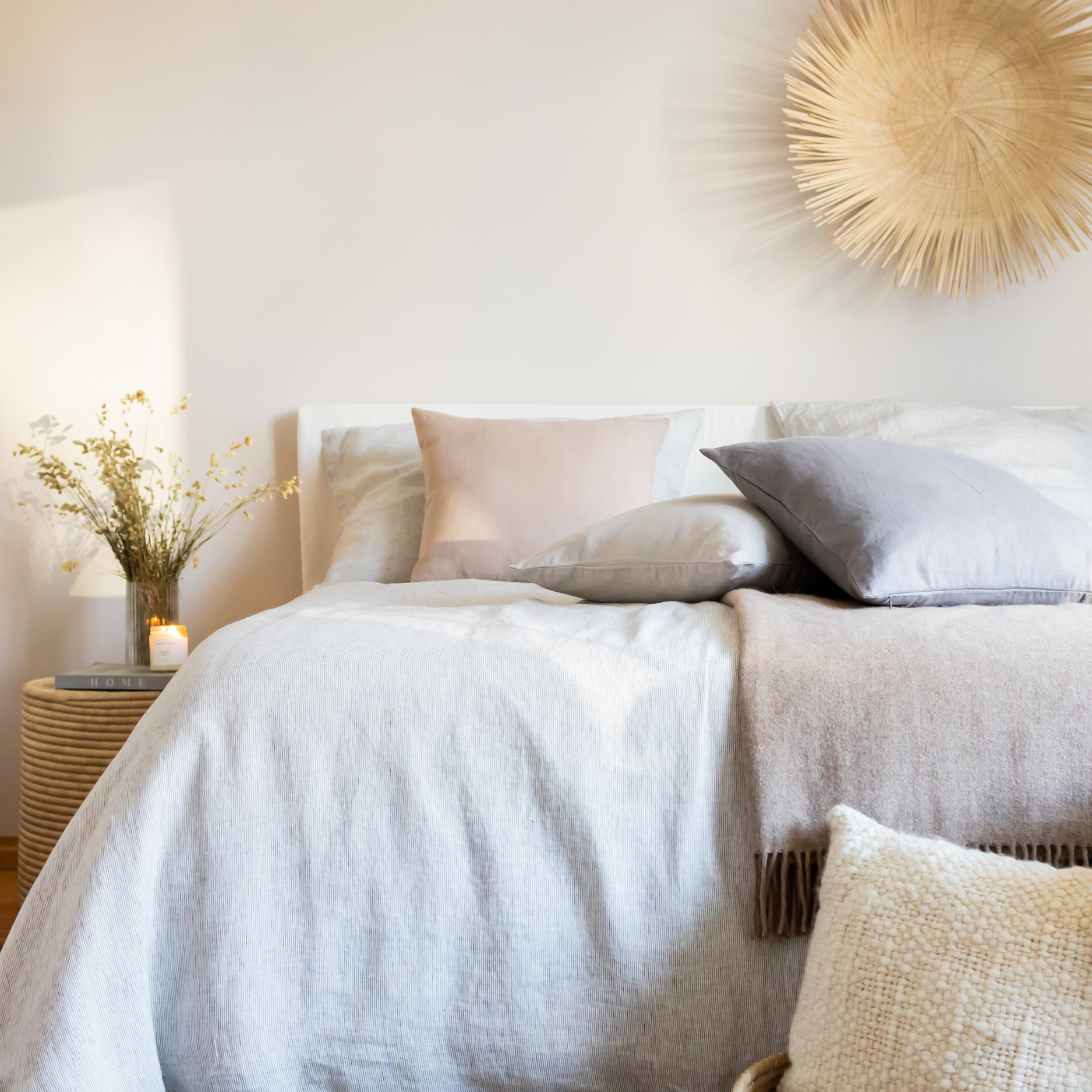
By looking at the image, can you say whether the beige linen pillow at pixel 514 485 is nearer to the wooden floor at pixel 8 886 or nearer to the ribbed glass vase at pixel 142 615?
the ribbed glass vase at pixel 142 615

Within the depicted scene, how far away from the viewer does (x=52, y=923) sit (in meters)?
0.94

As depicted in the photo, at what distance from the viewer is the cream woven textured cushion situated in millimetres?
731

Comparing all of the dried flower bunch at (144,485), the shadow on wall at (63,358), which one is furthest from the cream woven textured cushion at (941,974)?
the shadow on wall at (63,358)

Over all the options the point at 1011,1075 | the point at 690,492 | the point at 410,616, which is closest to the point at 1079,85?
the point at 690,492

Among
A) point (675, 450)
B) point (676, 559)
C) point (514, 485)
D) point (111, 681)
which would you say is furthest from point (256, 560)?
point (676, 559)

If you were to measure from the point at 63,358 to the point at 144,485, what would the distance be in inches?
15.3

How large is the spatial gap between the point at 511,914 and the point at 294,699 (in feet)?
0.99

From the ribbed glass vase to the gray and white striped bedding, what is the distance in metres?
1.31

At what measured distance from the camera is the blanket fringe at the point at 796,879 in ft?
3.01

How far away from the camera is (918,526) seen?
1.25 meters

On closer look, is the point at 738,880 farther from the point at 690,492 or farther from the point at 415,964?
the point at 690,492

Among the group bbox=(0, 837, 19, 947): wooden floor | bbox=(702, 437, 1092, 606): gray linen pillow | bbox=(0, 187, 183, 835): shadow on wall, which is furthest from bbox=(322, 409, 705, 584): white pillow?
bbox=(0, 837, 19, 947): wooden floor

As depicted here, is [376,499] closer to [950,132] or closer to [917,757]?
[917,757]

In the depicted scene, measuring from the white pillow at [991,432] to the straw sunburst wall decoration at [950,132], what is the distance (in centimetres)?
43
